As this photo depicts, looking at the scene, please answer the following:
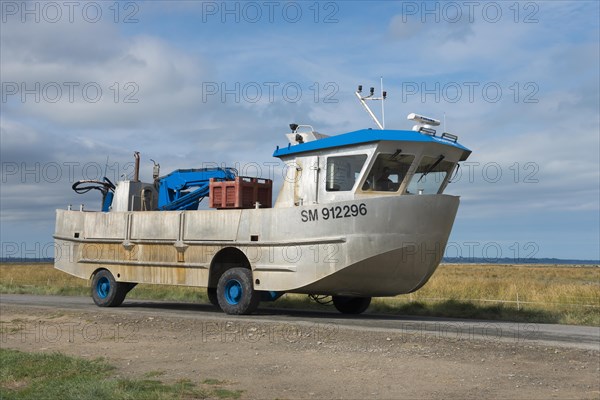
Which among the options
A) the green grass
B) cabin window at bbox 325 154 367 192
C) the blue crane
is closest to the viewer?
the green grass

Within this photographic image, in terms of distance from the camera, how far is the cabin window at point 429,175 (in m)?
14.7

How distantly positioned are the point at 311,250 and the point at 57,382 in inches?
265

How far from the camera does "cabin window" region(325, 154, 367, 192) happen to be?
48.1 feet

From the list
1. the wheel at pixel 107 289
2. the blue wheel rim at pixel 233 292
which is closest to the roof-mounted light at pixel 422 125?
the blue wheel rim at pixel 233 292

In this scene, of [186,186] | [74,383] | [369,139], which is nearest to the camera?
[74,383]

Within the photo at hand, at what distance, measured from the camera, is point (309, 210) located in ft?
48.9

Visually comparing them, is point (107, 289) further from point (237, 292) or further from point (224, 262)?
point (237, 292)

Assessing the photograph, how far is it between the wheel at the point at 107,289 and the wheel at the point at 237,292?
170 inches

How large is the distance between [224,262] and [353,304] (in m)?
3.68

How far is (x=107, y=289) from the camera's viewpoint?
1989 cm

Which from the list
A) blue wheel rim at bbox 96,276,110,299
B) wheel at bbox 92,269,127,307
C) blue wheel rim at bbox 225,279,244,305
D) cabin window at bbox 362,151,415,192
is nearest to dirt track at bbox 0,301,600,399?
blue wheel rim at bbox 225,279,244,305

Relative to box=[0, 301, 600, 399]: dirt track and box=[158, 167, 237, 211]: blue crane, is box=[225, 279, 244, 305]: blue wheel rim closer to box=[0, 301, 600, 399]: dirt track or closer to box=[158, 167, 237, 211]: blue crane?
box=[0, 301, 600, 399]: dirt track

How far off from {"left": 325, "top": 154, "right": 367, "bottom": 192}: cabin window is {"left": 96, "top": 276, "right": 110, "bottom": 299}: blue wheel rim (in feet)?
28.1

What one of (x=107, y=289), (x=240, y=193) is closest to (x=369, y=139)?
(x=240, y=193)
